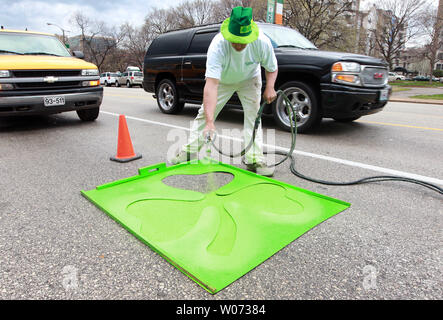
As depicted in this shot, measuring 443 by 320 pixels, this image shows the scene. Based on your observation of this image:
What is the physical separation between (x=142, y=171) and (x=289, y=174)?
173cm

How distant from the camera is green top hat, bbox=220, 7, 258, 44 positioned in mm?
2732

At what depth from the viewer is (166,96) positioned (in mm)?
7961

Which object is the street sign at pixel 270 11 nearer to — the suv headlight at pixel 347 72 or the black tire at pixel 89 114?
the black tire at pixel 89 114

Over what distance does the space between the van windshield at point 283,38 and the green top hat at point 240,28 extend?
3.16m

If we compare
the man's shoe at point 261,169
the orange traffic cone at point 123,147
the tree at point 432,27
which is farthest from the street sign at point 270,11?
the tree at point 432,27

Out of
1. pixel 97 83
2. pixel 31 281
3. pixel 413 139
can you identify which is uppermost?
pixel 97 83

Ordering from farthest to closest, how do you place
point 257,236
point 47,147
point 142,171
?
point 47,147, point 142,171, point 257,236

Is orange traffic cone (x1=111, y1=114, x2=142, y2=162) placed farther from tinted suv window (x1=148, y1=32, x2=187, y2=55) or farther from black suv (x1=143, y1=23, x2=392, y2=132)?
tinted suv window (x1=148, y1=32, x2=187, y2=55)

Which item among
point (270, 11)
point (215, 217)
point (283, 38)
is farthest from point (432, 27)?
point (215, 217)

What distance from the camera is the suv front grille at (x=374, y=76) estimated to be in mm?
5043

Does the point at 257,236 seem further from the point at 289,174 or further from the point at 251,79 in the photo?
the point at 251,79
